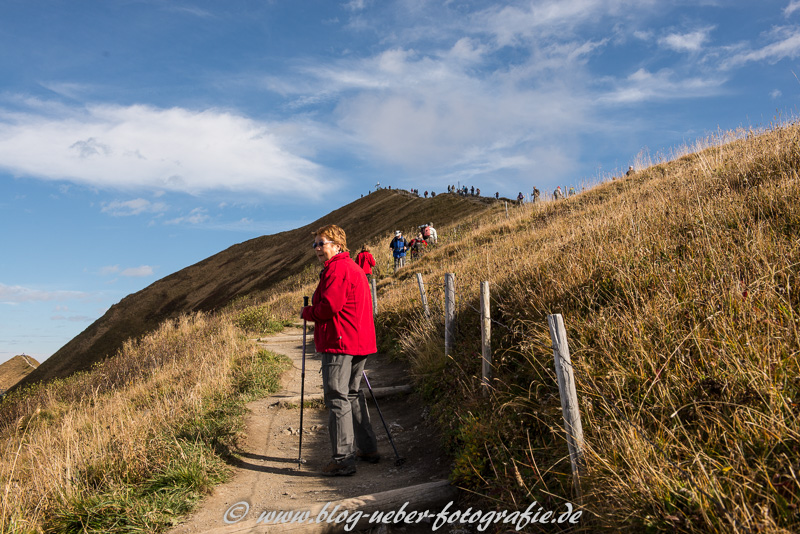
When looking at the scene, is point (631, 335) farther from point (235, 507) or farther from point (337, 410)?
point (235, 507)

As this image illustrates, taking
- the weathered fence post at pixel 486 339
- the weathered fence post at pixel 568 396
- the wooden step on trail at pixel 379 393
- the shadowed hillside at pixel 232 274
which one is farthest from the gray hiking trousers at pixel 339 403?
the shadowed hillside at pixel 232 274

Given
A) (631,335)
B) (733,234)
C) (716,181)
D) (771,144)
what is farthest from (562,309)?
(771,144)

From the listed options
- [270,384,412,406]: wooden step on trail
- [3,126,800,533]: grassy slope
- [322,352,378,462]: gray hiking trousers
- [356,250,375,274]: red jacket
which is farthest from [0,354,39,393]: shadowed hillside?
[3,126,800,533]: grassy slope

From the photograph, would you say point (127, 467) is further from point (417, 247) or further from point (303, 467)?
point (417, 247)

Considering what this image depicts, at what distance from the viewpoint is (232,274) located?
52.0 metres

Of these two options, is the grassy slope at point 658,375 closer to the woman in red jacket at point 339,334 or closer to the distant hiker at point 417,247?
the woman in red jacket at point 339,334

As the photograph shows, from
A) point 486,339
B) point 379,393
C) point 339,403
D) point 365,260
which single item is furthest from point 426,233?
point 339,403

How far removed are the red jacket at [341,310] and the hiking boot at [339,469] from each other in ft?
3.62

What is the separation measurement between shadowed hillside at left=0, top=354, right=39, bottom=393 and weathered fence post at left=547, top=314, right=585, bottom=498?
49.4 m

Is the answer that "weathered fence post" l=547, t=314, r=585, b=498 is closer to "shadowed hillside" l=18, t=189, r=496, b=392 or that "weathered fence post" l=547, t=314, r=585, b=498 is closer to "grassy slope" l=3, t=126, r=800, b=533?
"grassy slope" l=3, t=126, r=800, b=533

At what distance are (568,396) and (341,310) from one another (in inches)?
93.4

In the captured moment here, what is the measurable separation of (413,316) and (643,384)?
263 inches

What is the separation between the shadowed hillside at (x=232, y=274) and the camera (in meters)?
40.2

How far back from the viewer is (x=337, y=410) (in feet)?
15.4
